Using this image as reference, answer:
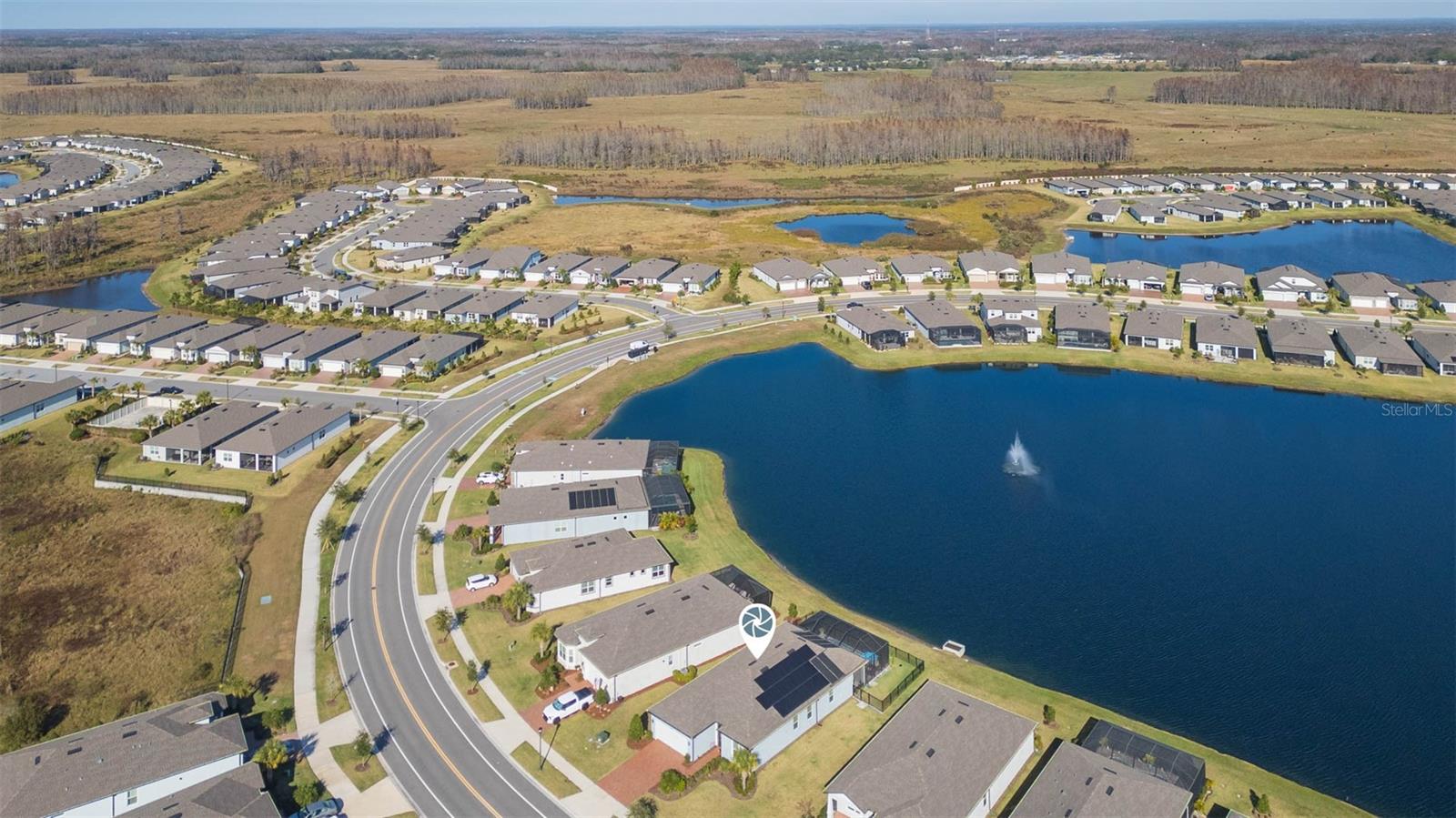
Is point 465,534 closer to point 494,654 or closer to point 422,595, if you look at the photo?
point 422,595

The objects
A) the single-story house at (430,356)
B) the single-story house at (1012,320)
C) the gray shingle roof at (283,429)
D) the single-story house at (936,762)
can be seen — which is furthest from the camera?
the single-story house at (1012,320)

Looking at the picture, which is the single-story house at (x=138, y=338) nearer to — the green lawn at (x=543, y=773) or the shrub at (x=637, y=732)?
the green lawn at (x=543, y=773)

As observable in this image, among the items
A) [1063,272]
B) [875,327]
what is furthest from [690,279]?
[1063,272]

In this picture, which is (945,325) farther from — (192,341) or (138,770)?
(138,770)

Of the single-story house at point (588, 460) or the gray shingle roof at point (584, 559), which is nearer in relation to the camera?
the gray shingle roof at point (584, 559)

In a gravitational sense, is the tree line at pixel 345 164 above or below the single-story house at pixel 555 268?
above

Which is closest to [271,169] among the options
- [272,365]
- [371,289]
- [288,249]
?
[288,249]

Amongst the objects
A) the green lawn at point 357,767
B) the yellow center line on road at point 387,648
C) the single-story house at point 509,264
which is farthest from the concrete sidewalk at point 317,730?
the single-story house at point 509,264
